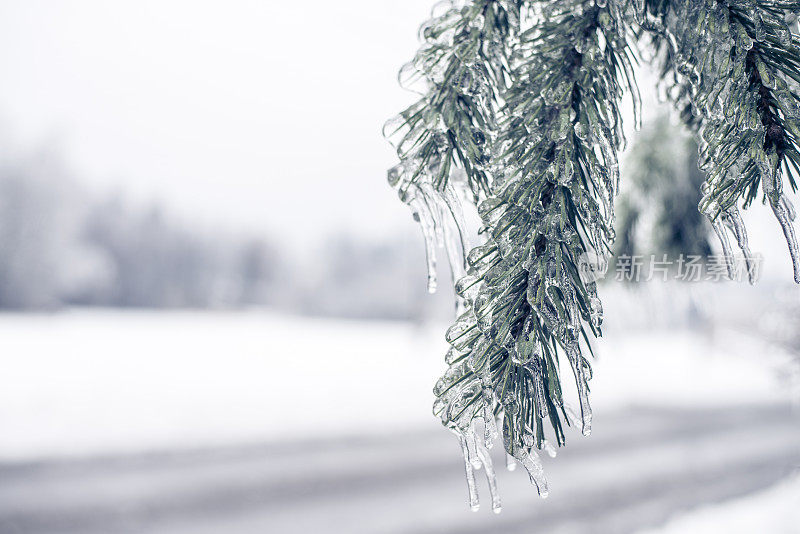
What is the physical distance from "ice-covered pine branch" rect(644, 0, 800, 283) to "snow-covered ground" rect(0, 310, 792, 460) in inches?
146

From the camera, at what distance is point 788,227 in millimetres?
609

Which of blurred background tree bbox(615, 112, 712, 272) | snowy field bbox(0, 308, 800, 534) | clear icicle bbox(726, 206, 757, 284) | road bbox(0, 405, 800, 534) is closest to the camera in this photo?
clear icicle bbox(726, 206, 757, 284)

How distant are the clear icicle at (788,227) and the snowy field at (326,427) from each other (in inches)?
78.0

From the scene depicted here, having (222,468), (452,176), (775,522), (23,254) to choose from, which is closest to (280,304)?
(23,254)

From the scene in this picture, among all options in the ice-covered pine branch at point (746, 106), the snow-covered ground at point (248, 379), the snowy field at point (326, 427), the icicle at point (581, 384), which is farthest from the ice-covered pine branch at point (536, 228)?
the snow-covered ground at point (248, 379)

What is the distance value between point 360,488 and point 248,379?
5471 mm

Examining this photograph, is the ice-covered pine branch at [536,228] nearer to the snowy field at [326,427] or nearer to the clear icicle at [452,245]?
the clear icicle at [452,245]

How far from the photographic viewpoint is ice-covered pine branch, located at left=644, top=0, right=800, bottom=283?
58 cm

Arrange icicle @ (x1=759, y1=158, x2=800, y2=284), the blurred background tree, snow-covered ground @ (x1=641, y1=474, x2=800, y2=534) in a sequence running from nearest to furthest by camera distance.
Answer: icicle @ (x1=759, y1=158, x2=800, y2=284)
the blurred background tree
snow-covered ground @ (x1=641, y1=474, x2=800, y2=534)

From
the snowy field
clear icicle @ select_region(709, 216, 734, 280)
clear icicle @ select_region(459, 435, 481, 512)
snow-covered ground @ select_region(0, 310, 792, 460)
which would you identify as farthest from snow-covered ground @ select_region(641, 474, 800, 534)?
clear icicle @ select_region(459, 435, 481, 512)

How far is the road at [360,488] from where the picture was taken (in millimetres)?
4211

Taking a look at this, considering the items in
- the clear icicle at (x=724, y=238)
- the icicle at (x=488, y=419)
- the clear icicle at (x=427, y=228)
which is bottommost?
the icicle at (x=488, y=419)

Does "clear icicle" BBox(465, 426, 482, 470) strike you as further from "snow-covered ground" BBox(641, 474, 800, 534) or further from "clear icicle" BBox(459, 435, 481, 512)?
"snow-covered ground" BBox(641, 474, 800, 534)

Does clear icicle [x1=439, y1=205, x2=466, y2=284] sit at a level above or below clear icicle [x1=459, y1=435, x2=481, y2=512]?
above
